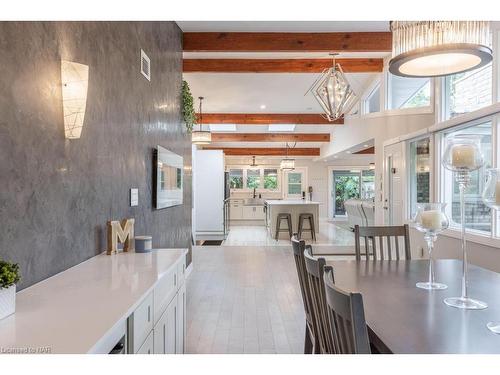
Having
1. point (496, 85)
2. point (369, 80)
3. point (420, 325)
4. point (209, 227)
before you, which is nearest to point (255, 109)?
point (369, 80)

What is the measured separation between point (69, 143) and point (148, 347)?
115cm

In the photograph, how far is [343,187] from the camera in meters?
13.8

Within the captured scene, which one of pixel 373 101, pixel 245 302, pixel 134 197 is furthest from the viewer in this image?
pixel 373 101

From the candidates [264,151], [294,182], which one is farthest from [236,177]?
[294,182]

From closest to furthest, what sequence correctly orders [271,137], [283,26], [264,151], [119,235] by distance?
[119,235] → [283,26] → [271,137] → [264,151]

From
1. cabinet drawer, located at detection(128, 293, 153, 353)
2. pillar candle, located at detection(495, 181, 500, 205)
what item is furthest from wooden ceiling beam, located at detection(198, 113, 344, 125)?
cabinet drawer, located at detection(128, 293, 153, 353)

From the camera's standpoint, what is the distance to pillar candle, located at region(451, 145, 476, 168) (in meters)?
1.67

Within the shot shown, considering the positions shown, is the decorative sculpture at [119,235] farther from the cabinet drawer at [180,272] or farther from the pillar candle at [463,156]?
the pillar candle at [463,156]

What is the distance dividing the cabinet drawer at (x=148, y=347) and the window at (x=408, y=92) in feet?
15.0

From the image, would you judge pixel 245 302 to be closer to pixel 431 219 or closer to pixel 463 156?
pixel 431 219

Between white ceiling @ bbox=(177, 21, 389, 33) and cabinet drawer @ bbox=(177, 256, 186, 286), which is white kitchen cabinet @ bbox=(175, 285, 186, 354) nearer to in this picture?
cabinet drawer @ bbox=(177, 256, 186, 286)

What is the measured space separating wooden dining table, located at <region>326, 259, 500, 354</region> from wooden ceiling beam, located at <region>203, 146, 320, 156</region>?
1088cm
